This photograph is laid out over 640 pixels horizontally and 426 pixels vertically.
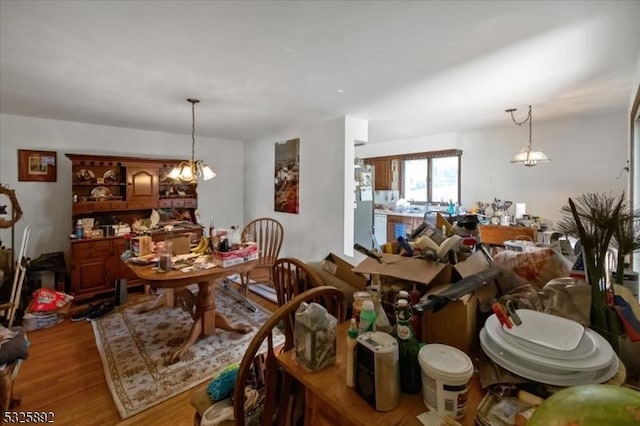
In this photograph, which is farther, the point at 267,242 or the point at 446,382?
the point at 267,242

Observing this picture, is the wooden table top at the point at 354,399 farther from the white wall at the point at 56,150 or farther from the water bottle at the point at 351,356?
the white wall at the point at 56,150

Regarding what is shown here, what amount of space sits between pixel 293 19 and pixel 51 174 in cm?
386

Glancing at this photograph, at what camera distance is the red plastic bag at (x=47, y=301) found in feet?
9.56

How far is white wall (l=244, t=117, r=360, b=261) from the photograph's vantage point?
138 inches

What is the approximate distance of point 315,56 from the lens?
6.24ft

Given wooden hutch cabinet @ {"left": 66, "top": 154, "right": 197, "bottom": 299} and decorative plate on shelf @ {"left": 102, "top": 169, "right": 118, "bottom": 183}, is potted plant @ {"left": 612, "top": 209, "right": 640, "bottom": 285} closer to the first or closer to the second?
wooden hutch cabinet @ {"left": 66, "top": 154, "right": 197, "bottom": 299}

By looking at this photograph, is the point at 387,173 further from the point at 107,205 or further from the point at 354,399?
the point at 354,399

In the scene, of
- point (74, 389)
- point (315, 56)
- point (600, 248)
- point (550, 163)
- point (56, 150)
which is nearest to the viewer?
point (600, 248)

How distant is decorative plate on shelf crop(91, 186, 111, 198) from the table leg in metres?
2.31

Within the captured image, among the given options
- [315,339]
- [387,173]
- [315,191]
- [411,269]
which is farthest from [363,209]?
[315,339]

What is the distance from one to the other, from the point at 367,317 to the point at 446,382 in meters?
0.25

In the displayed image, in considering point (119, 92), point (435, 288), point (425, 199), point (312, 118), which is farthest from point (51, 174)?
point (425, 199)

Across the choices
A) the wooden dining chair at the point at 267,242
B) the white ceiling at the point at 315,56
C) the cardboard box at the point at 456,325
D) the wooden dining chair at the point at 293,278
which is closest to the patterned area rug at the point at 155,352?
the wooden dining chair at the point at 267,242

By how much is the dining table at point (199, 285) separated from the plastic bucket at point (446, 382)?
6.34ft
